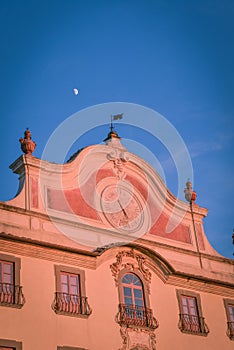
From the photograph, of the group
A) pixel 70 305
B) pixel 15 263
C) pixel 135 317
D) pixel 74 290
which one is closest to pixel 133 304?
pixel 135 317

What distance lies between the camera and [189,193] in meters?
33.2

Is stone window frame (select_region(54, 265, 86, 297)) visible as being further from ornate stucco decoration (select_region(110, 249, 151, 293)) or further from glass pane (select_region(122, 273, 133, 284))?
glass pane (select_region(122, 273, 133, 284))

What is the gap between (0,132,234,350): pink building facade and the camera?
24.7 meters

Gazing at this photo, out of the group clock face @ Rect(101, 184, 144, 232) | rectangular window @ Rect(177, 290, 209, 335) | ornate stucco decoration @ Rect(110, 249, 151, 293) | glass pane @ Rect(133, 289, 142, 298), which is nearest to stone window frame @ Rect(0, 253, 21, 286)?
ornate stucco decoration @ Rect(110, 249, 151, 293)

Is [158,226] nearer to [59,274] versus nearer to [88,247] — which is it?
[88,247]

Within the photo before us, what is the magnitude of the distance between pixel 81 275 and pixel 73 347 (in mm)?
2777

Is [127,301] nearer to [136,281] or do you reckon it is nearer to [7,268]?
[136,281]

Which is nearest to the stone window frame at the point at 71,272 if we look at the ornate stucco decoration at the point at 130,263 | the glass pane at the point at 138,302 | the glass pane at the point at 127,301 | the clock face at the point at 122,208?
the ornate stucco decoration at the point at 130,263

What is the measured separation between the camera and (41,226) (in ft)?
86.4

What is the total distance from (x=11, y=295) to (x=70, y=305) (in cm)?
245

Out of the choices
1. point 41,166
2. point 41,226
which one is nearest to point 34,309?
point 41,226

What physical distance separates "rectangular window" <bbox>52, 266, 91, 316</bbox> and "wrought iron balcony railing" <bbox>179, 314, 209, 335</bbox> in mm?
4814

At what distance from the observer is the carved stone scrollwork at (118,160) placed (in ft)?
99.1

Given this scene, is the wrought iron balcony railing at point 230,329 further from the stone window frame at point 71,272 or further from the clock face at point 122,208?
the stone window frame at point 71,272
